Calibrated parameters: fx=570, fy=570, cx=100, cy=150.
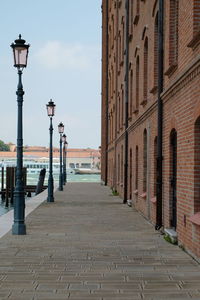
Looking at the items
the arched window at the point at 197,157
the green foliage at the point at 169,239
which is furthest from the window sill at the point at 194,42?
the green foliage at the point at 169,239

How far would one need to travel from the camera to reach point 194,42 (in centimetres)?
952

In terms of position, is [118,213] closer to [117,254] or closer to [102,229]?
[102,229]

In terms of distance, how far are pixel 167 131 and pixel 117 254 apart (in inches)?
152

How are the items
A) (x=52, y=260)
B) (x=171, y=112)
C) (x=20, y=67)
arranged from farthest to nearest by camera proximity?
(x=20, y=67)
(x=171, y=112)
(x=52, y=260)

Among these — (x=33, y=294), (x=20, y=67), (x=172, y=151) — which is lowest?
(x=33, y=294)

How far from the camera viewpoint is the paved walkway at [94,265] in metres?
6.89

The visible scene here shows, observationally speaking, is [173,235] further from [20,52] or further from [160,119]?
[20,52]

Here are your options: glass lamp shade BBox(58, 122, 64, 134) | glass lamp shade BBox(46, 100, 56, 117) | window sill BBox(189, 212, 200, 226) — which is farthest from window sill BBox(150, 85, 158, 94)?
glass lamp shade BBox(58, 122, 64, 134)

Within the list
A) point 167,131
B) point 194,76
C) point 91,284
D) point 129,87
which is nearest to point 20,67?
point 167,131

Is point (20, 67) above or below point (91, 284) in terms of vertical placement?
above

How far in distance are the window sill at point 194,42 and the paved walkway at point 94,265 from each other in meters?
3.56

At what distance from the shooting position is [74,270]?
8.30 metres

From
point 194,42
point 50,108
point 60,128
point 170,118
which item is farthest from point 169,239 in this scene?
point 60,128

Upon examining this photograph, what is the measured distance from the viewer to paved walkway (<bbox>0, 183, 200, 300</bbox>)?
271 inches
